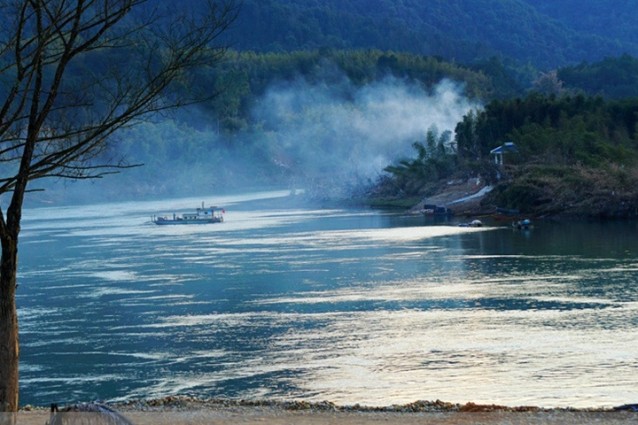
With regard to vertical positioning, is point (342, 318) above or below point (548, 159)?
below

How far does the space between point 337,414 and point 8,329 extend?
186 inches

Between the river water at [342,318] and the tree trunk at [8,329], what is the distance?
352 inches

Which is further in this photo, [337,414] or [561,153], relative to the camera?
[561,153]

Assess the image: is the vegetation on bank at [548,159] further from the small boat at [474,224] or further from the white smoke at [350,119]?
the white smoke at [350,119]

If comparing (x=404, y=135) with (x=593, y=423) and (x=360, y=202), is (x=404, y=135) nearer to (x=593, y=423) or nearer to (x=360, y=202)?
(x=360, y=202)

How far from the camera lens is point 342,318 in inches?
1182

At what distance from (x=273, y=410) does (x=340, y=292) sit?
20.1 m

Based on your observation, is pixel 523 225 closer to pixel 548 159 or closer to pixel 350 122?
pixel 548 159

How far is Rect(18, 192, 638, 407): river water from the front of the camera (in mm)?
21750

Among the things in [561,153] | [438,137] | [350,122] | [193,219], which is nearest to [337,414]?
[561,153]

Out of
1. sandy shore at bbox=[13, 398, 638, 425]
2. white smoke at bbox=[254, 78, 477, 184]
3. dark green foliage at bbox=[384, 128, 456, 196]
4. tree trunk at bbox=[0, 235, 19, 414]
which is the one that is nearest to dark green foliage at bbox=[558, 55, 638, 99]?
white smoke at bbox=[254, 78, 477, 184]

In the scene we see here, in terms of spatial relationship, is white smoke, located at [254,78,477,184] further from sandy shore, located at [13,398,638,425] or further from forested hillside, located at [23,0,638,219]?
sandy shore, located at [13,398,638,425]

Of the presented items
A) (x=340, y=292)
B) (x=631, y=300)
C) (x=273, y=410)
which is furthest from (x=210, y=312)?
(x=273, y=410)

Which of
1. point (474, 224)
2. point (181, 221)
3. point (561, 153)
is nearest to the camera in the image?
point (474, 224)
